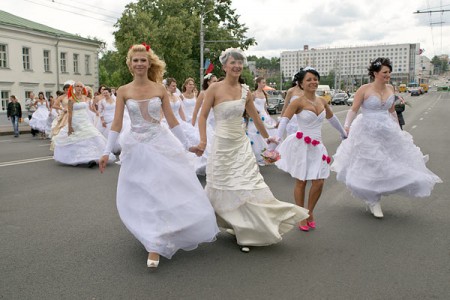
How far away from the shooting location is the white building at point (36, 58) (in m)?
34.3

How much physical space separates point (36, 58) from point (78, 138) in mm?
29557

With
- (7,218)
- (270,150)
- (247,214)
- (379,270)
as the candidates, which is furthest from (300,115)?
(7,218)

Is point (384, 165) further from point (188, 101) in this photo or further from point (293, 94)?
point (188, 101)

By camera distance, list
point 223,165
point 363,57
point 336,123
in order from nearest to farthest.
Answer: point 223,165 → point 336,123 → point 363,57

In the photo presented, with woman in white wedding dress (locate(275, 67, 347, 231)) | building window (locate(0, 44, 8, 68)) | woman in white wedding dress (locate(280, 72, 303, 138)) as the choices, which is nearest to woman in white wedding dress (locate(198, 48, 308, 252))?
woman in white wedding dress (locate(275, 67, 347, 231))

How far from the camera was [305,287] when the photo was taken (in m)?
3.76

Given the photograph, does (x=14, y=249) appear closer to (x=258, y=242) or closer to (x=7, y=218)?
(x=7, y=218)

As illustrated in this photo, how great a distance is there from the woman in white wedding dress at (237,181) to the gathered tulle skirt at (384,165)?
1.66 metres

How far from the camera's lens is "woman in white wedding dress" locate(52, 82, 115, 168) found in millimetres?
10664

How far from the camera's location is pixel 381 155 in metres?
5.99

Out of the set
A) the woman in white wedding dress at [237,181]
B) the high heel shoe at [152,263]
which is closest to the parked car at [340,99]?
the woman in white wedding dress at [237,181]

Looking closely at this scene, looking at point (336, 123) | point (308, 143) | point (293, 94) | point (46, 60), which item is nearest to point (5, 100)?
point (46, 60)

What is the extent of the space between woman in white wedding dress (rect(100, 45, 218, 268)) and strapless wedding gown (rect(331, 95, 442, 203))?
2.51m

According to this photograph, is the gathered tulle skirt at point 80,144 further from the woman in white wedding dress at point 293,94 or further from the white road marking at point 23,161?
the woman in white wedding dress at point 293,94
